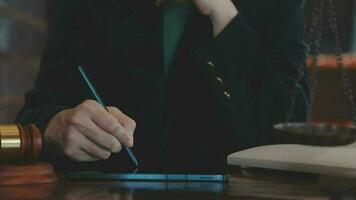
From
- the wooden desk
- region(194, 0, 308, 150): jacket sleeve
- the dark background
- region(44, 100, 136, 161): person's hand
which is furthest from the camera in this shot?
the dark background

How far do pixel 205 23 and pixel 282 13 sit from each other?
150 mm

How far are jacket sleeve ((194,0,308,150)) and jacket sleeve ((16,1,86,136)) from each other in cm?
23

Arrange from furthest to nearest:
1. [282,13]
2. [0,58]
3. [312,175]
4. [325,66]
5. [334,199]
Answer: [325,66]
[0,58]
[282,13]
[312,175]
[334,199]

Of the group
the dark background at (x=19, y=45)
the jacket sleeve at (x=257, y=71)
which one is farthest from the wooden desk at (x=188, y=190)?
the dark background at (x=19, y=45)

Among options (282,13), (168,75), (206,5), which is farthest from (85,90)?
(282,13)

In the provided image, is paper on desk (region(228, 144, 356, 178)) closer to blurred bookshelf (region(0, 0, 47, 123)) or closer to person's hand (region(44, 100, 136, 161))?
person's hand (region(44, 100, 136, 161))

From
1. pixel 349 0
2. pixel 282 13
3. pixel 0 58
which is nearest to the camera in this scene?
pixel 282 13

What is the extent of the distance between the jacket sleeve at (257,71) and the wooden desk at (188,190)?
0.93 feet

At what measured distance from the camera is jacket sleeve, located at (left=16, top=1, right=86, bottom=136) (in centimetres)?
101

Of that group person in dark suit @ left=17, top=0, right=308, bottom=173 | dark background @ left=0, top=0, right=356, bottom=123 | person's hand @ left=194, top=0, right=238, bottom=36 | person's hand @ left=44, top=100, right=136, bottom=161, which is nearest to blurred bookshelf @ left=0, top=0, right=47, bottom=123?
dark background @ left=0, top=0, right=356, bottom=123

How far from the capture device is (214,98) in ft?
3.49

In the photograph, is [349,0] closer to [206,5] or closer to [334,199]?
[206,5]

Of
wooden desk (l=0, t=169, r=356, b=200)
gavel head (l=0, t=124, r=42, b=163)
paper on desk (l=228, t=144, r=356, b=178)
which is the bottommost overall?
wooden desk (l=0, t=169, r=356, b=200)

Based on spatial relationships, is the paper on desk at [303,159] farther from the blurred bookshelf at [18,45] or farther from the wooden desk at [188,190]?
the blurred bookshelf at [18,45]
